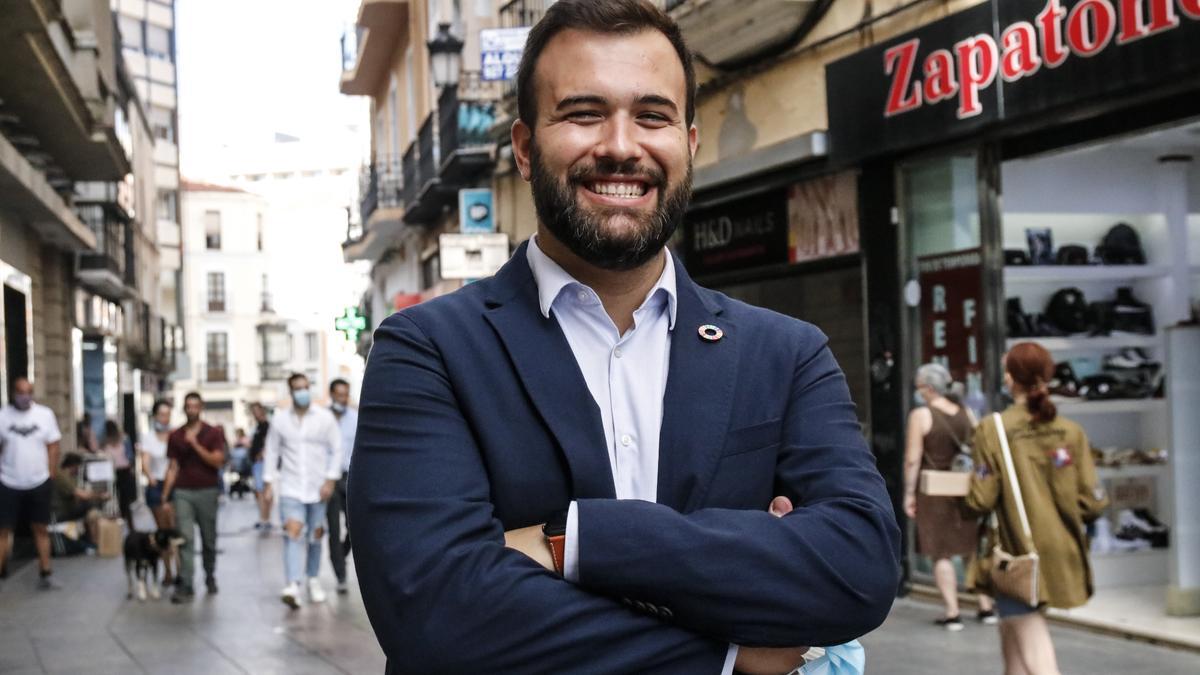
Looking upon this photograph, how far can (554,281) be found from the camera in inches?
89.6

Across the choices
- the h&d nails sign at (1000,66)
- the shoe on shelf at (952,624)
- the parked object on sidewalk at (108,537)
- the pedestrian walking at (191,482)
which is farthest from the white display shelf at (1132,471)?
the parked object on sidewalk at (108,537)

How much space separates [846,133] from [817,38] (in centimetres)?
121

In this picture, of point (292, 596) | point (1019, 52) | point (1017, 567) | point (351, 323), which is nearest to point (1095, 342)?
point (1019, 52)

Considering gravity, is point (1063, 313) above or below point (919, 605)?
above

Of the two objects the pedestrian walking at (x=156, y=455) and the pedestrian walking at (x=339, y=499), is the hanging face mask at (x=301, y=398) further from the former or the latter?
the pedestrian walking at (x=156, y=455)

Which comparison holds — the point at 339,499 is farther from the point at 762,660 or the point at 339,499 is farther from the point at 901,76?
the point at 762,660

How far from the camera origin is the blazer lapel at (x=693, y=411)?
2162mm

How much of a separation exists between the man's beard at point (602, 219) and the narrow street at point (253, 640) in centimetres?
649

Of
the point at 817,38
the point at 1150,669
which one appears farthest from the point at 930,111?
the point at 1150,669

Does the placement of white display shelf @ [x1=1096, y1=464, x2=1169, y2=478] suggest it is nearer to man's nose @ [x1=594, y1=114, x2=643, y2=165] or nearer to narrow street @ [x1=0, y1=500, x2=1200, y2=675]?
narrow street @ [x1=0, y1=500, x2=1200, y2=675]

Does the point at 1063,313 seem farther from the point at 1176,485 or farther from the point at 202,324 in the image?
the point at 202,324

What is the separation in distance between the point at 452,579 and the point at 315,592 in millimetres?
11258

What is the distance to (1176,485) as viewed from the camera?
992cm

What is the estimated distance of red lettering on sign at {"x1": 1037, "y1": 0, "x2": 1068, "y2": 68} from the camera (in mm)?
9594
